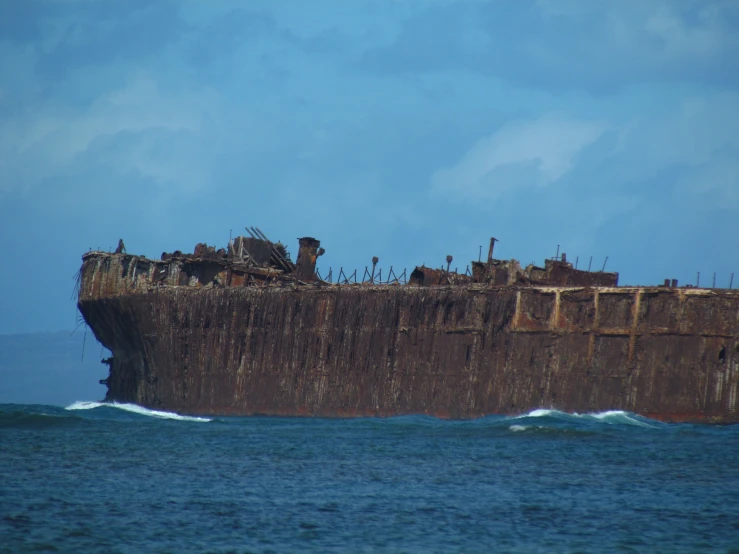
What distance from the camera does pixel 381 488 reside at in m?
24.1

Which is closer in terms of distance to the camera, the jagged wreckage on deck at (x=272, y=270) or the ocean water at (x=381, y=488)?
the ocean water at (x=381, y=488)

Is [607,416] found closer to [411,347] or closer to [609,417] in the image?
[609,417]

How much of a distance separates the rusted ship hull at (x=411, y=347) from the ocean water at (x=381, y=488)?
5.10ft

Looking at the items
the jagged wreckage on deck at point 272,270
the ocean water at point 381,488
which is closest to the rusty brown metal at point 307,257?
the jagged wreckage on deck at point 272,270

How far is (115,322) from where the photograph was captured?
170ft

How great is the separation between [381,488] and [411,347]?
Result: 18.1 m

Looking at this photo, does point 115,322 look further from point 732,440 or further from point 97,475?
point 732,440

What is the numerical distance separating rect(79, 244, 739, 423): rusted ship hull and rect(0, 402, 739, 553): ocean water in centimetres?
156

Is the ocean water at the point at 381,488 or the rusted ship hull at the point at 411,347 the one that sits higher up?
the rusted ship hull at the point at 411,347

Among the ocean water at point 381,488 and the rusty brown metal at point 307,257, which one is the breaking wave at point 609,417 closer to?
the ocean water at point 381,488

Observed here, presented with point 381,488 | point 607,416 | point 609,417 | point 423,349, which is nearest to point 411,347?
point 423,349

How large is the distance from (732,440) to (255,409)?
2137cm

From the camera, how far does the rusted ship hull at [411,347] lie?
3566 centimetres

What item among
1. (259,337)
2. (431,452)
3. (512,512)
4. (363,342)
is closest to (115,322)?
(259,337)
